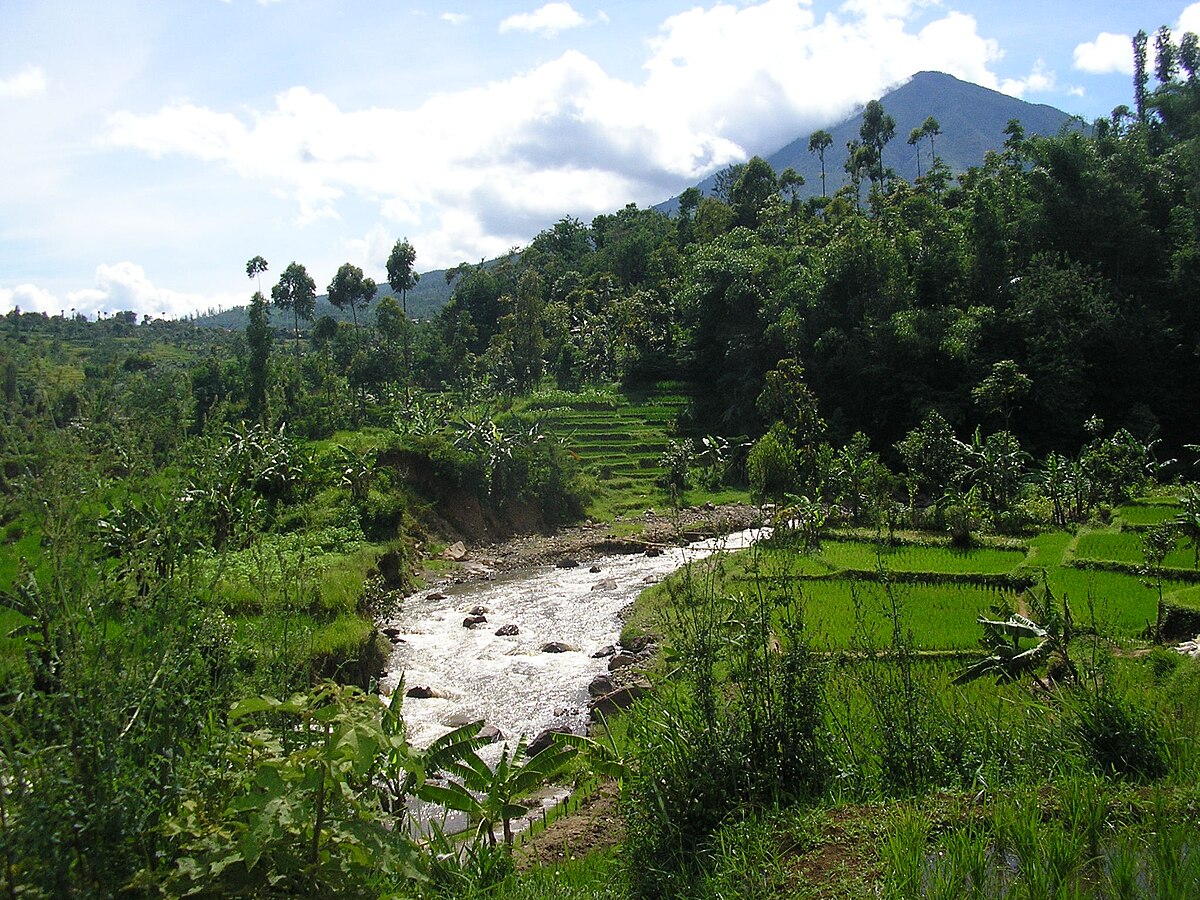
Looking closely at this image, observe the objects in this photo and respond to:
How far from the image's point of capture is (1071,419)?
28.9 meters

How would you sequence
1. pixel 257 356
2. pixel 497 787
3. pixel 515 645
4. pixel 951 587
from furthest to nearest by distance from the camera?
pixel 257 356 → pixel 515 645 → pixel 951 587 → pixel 497 787

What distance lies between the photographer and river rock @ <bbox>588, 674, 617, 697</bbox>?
1265 cm

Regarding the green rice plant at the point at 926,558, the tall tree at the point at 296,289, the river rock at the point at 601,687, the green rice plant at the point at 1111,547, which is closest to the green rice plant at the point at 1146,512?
the green rice plant at the point at 1111,547

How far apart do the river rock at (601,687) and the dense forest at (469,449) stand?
11.4ft

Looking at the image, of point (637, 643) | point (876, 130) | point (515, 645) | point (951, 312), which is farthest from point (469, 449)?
point (876, 130)

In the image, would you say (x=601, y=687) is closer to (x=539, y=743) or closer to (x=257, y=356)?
(x=539, y=743)

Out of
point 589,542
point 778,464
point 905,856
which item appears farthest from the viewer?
point 589,542

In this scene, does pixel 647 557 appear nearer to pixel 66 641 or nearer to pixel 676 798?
pixel 676 798

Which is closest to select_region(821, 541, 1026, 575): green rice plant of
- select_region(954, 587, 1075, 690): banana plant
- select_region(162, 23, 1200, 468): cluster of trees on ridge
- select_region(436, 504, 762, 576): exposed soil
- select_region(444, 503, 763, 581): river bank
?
select_region(444, 503, 763, 581): river bank

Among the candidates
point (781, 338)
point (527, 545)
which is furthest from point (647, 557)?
point (781, 338)

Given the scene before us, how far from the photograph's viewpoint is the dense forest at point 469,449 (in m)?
3.45

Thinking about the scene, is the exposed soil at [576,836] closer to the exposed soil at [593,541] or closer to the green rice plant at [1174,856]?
the green rice plant at [1174,856]

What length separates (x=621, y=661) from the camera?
13.8 metres

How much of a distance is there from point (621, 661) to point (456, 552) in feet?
41.3
